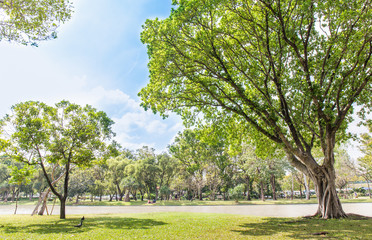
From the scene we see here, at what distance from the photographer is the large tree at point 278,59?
10.9 metres

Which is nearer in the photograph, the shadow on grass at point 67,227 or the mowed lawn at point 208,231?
the mowed lawn at point 208,231

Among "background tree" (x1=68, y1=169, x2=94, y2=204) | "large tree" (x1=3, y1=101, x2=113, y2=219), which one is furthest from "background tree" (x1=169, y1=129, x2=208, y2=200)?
"large tree" (x1=3, y1=101, x2=113, y2=219)

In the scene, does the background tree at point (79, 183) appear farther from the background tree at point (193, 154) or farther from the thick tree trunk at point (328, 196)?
the thick tree trunk at point (328, 196)

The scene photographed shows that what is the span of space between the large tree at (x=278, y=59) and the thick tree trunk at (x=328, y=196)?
5 centimetres

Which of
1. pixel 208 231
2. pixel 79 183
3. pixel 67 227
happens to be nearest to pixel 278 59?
pixel 208 231

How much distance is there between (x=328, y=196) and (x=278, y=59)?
27.1ft

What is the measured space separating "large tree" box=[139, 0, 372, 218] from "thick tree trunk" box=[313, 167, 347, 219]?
0.17ft

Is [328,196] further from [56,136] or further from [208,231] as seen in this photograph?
[56,136]

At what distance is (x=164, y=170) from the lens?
49062 mm

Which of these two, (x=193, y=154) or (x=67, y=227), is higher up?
(x=193, y=154)

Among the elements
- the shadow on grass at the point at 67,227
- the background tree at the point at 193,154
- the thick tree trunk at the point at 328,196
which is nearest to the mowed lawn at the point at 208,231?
the shadow on grass at the point at 67,227

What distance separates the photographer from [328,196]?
12211 mm

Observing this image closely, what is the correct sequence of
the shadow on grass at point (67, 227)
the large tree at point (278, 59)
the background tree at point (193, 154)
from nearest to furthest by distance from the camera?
the shadow on grass at point (67, 227), the large tree at point (278, 59), the background tree at point (193, 154)

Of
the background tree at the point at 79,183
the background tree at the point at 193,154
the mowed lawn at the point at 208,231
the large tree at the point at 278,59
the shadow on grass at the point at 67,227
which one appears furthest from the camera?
the background tree at the point at 79,183
